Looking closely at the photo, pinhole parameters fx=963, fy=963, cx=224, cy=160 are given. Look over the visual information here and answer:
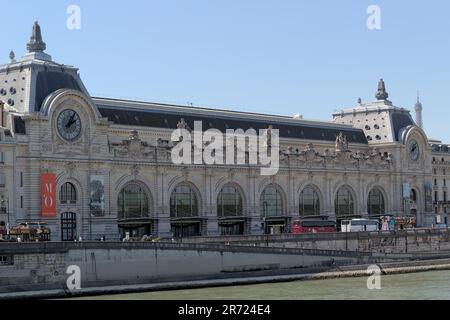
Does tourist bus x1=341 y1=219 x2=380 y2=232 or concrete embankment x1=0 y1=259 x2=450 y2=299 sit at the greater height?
tourist bus x1=341 y1=219 x2=380 y2=232

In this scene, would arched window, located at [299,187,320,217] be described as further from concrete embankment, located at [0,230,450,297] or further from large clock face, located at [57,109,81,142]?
large clock face, located at [57,109,81,142]

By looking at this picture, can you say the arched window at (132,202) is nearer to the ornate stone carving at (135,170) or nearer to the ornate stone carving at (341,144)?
the ornate stone carving at (135,170)

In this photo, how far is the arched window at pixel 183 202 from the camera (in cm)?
8269

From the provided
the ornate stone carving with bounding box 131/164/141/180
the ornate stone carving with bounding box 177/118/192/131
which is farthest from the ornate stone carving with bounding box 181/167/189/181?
the ornate stone carving with bounding box 131/164/141/180

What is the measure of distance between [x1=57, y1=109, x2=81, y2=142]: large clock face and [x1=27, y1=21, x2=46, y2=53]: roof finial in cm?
758

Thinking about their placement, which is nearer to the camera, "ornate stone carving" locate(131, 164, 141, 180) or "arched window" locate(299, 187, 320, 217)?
"ornate stone carving" locate(131, 164, 141, 180)

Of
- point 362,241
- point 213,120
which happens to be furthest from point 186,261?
point 213,120

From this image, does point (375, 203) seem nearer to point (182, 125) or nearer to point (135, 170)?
point (182, 125)

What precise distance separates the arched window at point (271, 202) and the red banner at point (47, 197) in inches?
968

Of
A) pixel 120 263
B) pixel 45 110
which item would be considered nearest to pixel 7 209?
pixel 45 110

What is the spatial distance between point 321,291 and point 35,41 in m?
35.0

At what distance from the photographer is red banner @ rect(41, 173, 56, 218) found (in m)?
71.9

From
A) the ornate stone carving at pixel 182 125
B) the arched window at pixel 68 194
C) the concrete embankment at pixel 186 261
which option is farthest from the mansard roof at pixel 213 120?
the concrete embankment at pixel 186 261
